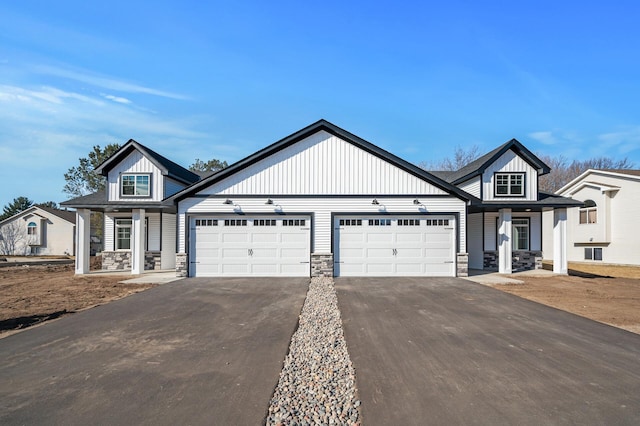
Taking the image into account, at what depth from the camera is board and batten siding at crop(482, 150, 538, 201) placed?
643 inches

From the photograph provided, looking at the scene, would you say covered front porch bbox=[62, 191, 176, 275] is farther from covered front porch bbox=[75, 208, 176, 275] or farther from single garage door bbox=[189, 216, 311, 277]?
single garage door bbox=[189, 216, 311, 277]

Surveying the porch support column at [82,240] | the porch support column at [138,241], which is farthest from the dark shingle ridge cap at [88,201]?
the porch support column at [138,241]

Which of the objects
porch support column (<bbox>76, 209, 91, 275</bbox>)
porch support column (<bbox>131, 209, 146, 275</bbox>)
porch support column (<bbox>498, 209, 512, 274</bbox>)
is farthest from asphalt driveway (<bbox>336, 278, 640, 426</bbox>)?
porch support column (<bbox>76, 209, 91, 275</bbox>)

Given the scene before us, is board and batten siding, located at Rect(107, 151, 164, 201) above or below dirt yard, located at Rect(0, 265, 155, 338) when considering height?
above

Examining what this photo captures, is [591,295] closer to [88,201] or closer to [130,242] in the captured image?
[130,242]

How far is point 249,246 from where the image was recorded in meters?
14.6

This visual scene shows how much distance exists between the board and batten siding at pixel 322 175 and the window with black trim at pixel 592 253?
17553 mm

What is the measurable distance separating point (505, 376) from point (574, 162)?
182 ft

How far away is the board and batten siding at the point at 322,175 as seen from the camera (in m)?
14.7

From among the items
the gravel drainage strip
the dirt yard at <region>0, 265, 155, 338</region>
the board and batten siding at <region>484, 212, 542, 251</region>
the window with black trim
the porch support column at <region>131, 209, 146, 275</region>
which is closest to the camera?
the gravel drainage strip

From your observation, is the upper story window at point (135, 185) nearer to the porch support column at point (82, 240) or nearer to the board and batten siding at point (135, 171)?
the board and batten siding at point (135, 171)

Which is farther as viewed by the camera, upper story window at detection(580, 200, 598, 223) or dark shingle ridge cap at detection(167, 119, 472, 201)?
upper story window at detection(580, 200, 598, 223)

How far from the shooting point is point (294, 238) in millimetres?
14609

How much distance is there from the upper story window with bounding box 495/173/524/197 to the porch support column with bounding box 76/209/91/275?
66.7 ft
